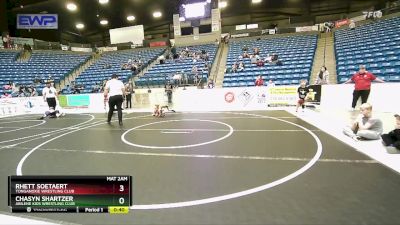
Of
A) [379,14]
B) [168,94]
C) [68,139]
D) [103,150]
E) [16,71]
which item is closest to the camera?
[103,150]

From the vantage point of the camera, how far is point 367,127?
18.5ft

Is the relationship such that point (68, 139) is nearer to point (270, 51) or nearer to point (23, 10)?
point (270, 51)

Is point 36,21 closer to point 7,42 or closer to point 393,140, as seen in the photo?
point 7,42

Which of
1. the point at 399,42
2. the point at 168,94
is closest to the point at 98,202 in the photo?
the point at 168,94

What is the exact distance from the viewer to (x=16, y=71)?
25547 millimetres

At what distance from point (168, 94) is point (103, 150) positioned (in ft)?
39.6

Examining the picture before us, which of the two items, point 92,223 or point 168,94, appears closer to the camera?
point 92,223

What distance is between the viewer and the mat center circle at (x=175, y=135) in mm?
6029

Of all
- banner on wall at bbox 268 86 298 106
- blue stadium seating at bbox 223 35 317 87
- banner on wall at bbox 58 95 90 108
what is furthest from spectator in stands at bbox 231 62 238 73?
banner on wall at bbox 58 95 90 108

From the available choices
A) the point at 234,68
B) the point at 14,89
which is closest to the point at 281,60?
the point at 234,68

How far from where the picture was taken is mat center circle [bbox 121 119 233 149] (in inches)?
237

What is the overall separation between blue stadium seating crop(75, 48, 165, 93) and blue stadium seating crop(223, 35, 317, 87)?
9.22 m
